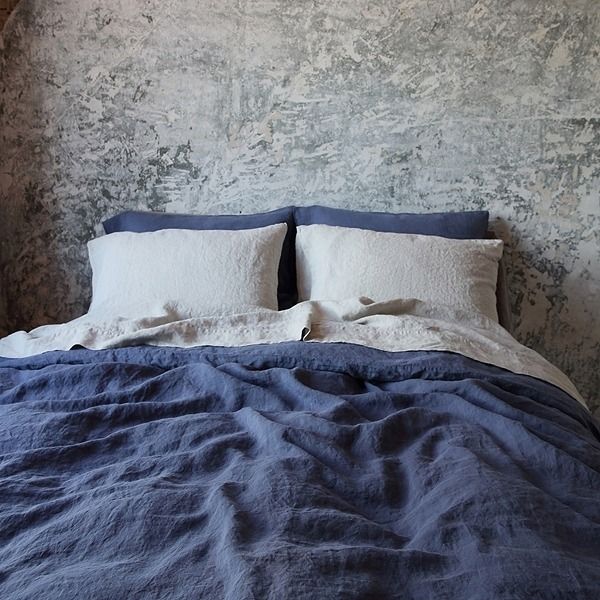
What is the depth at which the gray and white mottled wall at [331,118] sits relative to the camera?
2301 millimetres

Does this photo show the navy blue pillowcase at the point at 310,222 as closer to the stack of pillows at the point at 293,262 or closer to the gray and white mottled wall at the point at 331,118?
the stack of pillows at the point at 293,262

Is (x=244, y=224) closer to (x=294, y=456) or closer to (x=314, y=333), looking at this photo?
(x=314, y=333)

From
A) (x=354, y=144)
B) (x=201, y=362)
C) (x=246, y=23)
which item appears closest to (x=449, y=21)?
(x=354, y=144)

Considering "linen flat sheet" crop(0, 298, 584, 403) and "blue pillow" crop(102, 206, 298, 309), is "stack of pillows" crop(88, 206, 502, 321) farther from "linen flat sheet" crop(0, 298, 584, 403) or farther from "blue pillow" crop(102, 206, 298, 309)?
"linen flat sheet" crop(0, 298, 584, 403)

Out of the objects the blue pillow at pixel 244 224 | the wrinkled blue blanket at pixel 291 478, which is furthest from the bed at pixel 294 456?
the blue pillow at pixel 244 224

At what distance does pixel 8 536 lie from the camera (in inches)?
36.1

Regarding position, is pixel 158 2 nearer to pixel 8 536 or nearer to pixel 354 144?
pixel 354 144

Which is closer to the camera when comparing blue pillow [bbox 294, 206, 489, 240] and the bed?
the bed

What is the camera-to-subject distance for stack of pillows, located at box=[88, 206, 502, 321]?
2.03m

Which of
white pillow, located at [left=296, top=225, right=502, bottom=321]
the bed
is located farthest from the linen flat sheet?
white pillow, located at [left=296, top=225, right=502, bottom=321]

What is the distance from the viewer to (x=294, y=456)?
1.13 m

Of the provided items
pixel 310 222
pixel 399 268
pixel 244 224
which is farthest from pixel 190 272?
pixel 399 268

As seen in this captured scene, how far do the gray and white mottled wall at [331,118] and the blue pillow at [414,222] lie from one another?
0.13 m

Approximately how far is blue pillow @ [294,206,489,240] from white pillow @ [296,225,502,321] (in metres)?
0.07
